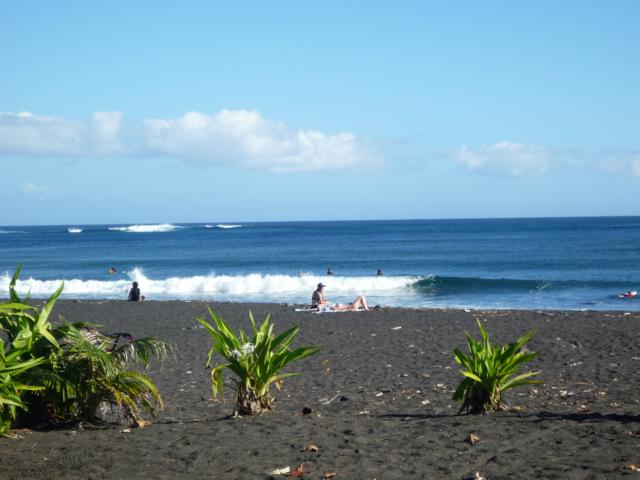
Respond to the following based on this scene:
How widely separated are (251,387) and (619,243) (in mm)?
60624

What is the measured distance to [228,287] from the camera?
34312 mm

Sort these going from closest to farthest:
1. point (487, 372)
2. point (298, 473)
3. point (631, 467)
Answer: point (631, 467) < point (298, 473) < point (487, 372)

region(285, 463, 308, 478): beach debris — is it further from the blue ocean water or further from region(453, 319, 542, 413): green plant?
the blue ocean water

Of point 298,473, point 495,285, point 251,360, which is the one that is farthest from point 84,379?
point 495,285

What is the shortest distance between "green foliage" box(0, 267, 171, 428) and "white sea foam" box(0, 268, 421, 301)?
2390 centimetres

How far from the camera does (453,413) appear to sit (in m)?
7.92

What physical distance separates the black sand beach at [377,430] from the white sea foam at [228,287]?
18870mm

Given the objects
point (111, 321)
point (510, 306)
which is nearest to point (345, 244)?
point (510, 306)

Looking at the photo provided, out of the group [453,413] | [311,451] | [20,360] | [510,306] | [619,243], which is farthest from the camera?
[619,243]

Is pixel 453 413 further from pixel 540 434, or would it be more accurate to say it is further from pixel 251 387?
pixel 251 387

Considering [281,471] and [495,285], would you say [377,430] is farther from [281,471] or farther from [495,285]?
[495,285]

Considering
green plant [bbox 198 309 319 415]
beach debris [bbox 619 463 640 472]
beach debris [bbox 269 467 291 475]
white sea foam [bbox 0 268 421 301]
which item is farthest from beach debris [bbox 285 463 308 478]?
white sea foam [bbox 0 268 421 301]

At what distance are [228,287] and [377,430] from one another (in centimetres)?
2799

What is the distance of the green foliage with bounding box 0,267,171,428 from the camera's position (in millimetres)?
6582
